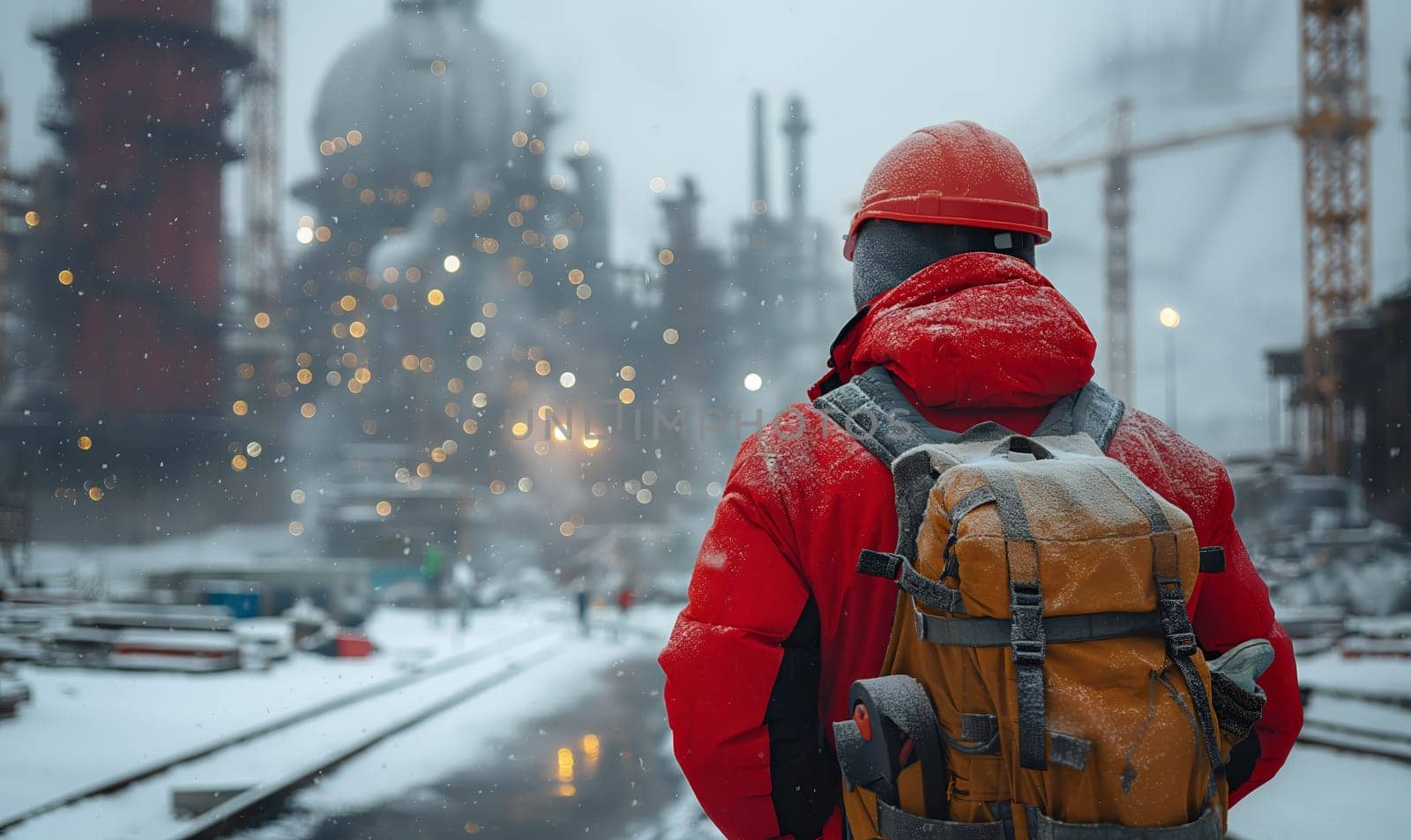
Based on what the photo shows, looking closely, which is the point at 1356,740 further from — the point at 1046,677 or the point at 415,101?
the point at 415,101

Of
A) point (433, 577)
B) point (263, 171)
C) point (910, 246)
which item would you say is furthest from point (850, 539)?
point (263, 171)

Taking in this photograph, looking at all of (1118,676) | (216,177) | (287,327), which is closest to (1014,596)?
(1118,676)

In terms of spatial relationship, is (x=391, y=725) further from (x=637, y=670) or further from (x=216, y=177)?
(x=216, y=177)

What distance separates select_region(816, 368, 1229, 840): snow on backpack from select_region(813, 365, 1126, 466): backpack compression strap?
0.50ft

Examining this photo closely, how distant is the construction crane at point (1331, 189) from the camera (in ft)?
58.3

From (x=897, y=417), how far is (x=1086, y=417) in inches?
12.5

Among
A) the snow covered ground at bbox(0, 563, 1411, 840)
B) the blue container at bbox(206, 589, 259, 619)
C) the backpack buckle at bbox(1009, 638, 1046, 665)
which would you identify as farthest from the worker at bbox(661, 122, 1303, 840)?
the blue container at bbox(206, 589, 259, 619)

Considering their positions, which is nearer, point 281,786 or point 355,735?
point 281,786

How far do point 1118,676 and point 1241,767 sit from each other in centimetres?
65

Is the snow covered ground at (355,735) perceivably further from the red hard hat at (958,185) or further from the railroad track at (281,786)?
the red hard hat at (958,185)

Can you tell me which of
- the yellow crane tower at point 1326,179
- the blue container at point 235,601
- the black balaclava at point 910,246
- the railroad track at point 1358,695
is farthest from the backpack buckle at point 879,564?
the blue container at point 235,601

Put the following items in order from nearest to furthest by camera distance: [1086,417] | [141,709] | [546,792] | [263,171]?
[1086,417] → [546,792] → [141,709] → [263,171]

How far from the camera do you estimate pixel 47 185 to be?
101 ft

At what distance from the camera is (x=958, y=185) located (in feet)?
5.50
